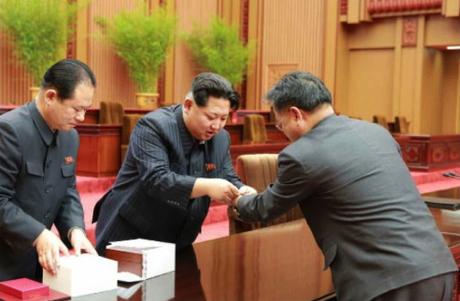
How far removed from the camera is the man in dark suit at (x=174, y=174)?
7.11 feet

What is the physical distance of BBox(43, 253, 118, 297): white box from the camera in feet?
5.25

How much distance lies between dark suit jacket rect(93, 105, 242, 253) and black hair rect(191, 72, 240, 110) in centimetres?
15

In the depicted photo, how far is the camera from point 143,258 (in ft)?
6.00

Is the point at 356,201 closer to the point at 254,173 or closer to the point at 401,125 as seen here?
the point at 254,173

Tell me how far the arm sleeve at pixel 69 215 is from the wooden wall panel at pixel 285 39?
1031 cm

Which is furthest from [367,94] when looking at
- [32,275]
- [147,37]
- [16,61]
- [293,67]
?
[32,275]

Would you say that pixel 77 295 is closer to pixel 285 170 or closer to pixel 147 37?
pixel 285 170

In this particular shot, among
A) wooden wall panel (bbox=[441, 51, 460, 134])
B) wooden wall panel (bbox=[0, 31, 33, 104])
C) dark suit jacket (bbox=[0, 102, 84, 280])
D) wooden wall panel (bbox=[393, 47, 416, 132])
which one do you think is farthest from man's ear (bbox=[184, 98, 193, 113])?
wooden wall panel (bbox=[441, 51, 460, 134])

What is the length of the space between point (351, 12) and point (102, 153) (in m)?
7.02

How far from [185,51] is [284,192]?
10.4 meters

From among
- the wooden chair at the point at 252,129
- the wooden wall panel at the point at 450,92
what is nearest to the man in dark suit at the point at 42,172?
the wooden chair at the point at 252,129

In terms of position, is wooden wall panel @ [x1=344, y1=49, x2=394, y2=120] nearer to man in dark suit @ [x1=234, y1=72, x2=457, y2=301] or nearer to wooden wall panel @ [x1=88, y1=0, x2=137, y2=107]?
wooden wall panel @ [x1=88, y1=0, x2=137, y2=107]

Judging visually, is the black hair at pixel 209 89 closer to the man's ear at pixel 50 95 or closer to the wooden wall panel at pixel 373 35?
the man's ear at pixel 50 95

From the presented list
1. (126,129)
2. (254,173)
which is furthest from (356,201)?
(126,129)
